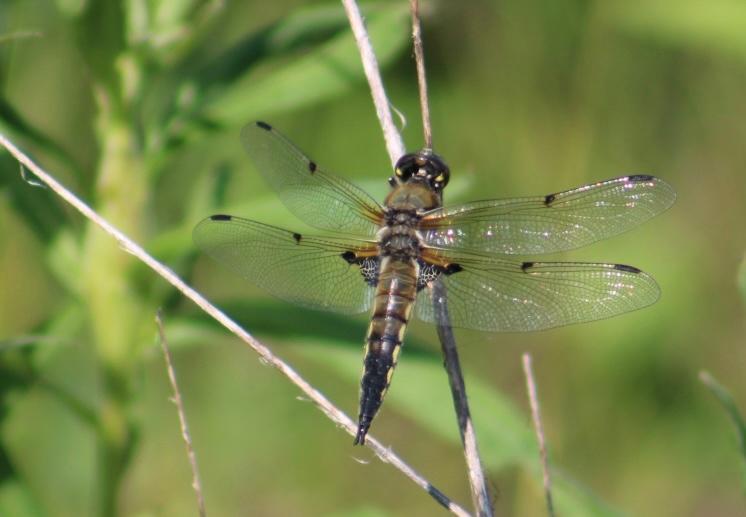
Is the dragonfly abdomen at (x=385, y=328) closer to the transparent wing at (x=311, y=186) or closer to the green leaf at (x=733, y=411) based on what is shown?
the transparent wing at (x=311, y=186)

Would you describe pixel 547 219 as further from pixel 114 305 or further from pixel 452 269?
pixel 114 305

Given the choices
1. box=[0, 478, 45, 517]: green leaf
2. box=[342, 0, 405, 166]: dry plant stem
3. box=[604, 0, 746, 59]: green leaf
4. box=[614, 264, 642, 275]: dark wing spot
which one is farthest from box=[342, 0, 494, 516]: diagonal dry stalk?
box=[604, 0, 746, 59]: green leaf

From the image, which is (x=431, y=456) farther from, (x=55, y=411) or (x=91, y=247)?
(x=91, y=247)

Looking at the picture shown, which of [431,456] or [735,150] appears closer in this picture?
[431,456]

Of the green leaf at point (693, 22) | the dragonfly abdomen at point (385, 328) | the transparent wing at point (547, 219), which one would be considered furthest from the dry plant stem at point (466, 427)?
the green leaf at point (693, 22)

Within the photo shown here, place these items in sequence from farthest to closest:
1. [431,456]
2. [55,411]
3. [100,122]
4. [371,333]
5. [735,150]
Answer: [735,150] → [431,456] → [55,411] → [100,122] → [371,333]

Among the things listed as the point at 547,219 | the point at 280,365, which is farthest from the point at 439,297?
the point at 280,365

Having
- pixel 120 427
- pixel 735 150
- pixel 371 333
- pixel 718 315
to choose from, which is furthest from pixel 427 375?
pixel 735 150

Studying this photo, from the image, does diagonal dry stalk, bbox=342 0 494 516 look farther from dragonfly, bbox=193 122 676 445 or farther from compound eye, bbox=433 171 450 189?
compound eye, bbox=433 171 450 189
